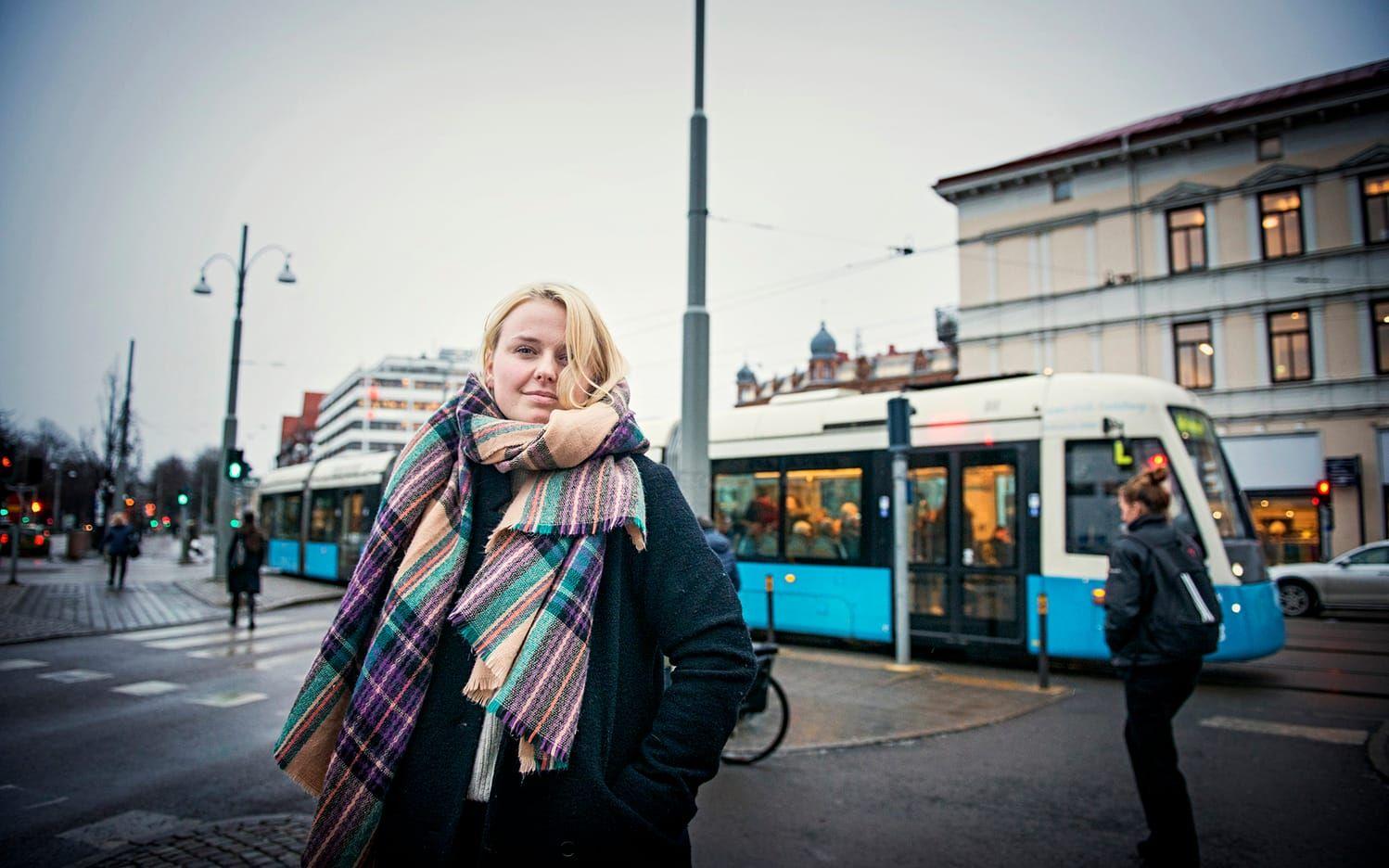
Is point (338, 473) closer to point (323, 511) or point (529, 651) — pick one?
point (323, 511)

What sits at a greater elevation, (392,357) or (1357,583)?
(392,357)

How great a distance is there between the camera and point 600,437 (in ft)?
5.69

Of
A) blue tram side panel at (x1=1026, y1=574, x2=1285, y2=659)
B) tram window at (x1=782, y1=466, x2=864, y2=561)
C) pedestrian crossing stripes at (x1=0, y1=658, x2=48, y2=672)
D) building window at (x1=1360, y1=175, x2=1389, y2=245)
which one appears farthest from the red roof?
pedestrian crossing stripes at (x1=0, y1=658, x2=48, y2=672)

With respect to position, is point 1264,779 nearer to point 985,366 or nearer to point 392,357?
point 985,366

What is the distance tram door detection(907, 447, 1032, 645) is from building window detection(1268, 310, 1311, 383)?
19527 millimetres

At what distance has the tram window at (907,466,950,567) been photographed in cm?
1031

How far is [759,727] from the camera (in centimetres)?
668

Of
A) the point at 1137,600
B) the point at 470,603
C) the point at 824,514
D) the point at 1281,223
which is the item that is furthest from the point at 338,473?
the point at 1281,223

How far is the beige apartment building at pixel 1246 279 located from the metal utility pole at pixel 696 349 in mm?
19458

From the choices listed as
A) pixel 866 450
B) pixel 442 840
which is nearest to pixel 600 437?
pixel 442 840

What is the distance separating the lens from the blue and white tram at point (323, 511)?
20.2 m

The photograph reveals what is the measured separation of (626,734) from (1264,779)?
5757mm

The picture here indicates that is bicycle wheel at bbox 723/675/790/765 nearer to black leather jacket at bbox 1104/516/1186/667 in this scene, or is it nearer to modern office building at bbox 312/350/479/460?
black leather jacket at bbox 1104/516/1186/667

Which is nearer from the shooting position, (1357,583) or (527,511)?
(527,511)
